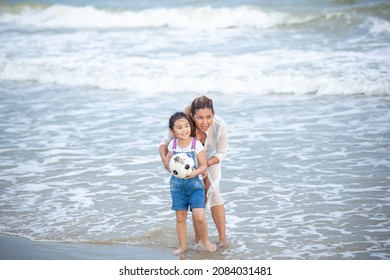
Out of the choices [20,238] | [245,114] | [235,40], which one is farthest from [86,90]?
[20,238]

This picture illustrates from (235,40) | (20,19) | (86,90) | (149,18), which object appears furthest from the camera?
(20,19)

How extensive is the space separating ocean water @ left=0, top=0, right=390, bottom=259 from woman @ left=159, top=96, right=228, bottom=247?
0.36 m

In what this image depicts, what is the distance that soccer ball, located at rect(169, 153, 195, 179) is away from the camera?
5355 millimetres

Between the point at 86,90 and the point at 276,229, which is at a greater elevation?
the point at 86,90

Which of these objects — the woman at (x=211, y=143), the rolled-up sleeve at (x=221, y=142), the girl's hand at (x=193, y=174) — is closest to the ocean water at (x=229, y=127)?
the woman at (x=211, y=143)

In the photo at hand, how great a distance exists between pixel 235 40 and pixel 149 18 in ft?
18.4

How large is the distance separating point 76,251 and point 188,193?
1103 millimetres

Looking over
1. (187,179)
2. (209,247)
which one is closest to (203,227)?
(209,247)

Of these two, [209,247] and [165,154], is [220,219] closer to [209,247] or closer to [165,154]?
[209,247]

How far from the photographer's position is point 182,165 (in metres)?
→ 5.36

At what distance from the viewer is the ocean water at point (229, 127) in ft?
20.8

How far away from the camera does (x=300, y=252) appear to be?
570cm

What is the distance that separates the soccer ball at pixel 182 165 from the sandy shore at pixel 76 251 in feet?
2.46
